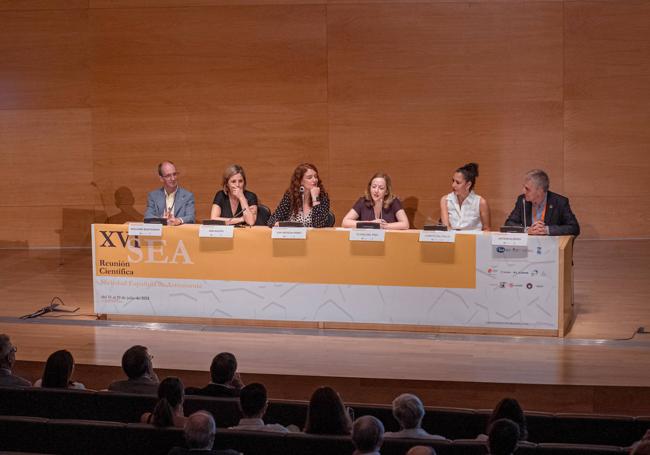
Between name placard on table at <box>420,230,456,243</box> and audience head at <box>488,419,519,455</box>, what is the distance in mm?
2895

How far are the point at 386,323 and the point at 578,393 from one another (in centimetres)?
156

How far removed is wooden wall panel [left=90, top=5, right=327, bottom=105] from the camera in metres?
9.52

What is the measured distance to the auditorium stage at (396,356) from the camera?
16.4 feet

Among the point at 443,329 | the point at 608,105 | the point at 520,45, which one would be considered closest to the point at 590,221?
the point at 608,105

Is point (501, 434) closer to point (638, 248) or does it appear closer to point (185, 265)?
point (185, 265)

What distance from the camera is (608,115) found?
9.28 m

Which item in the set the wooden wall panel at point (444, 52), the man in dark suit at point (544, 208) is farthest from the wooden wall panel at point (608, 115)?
the man in dark suit at point (544, 208)

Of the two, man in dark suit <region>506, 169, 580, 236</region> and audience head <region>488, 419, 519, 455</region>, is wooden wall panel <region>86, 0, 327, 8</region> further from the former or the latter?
A: audience head <region>488, 419, 519, 455</region>

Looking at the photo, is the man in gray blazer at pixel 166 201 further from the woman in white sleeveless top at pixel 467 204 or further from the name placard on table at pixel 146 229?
the woman in white sleeveless top at pixel 467 204

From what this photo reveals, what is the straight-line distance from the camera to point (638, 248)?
9.04 m

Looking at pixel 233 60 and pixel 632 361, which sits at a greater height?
pixel 233 60

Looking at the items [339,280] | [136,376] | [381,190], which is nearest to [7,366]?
[136,376]

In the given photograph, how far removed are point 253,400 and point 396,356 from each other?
2061 mm

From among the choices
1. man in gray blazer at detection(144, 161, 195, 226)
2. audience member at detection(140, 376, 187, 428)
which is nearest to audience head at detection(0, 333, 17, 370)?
audience member at detection(140, 376, 187, 428)
